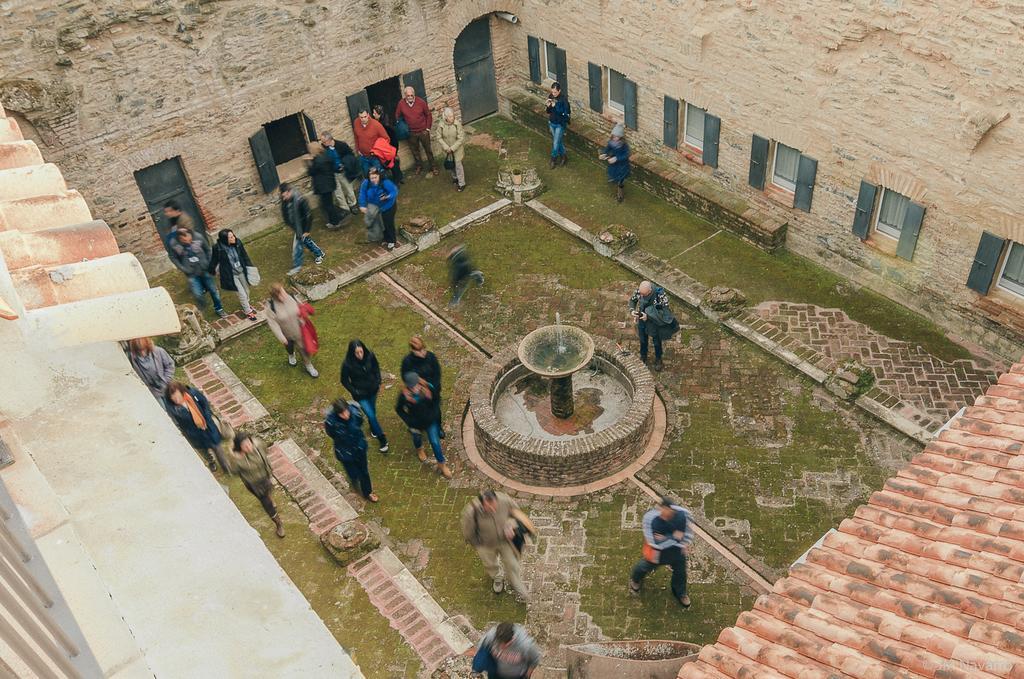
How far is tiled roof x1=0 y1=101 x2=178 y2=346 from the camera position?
173 inches

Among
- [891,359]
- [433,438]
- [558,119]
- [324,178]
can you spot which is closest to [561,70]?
[558,119]

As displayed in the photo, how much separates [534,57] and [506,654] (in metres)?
14.2

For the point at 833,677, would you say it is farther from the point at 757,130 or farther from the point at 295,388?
the point at 757,130

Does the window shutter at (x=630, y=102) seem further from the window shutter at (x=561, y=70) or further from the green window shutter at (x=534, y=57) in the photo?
the green window shutter at (x=534, y=57)

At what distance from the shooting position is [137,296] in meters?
4.40

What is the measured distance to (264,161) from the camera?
1617cm

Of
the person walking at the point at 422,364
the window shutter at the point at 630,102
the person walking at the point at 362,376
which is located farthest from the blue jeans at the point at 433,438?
the window shutter at the point at 630,102

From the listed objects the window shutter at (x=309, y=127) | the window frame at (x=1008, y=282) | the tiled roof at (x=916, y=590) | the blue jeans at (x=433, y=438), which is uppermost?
the tiled roof at (x=916, y=590)

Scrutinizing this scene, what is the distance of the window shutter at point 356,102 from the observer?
16891 millimetres

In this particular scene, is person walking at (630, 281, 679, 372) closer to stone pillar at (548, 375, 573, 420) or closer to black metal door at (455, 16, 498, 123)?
stone pillar at (548, 375, 573, 420)

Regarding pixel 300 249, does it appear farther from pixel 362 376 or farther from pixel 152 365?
pixel 152 365

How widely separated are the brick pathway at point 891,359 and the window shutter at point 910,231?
1266mm

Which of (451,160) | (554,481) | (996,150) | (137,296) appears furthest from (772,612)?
(451,160)

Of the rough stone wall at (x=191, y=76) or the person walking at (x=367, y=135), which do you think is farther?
the person walking at (x=367, y=135)
